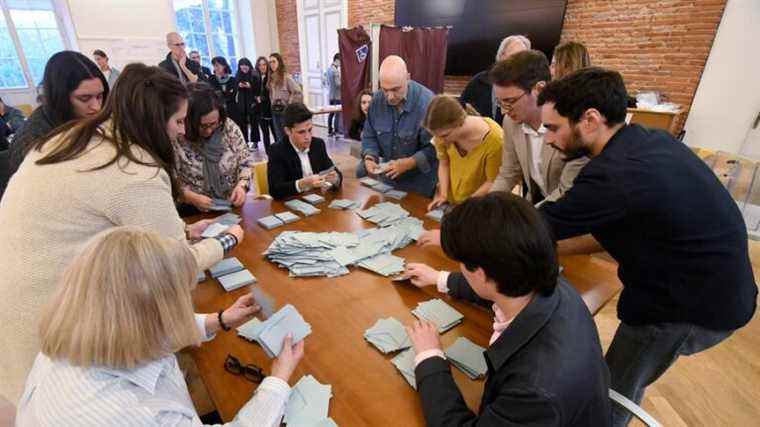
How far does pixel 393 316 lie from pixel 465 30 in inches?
250

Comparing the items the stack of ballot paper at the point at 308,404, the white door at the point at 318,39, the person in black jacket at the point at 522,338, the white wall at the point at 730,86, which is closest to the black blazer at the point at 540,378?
the person in black jacket at the point at 522,338

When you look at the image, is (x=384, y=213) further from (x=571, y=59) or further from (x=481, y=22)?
(x=481, y=22)

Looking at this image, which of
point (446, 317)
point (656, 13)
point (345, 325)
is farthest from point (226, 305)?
point (656, 13)

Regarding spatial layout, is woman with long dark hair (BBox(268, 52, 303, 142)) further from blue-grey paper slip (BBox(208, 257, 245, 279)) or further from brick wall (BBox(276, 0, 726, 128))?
blue-grey paper slip (BBox(208, 257, 245, 279))

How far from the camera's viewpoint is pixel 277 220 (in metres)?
1.90

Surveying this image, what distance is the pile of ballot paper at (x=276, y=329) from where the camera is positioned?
3.53ft

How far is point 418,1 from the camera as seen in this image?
6738 millimetres

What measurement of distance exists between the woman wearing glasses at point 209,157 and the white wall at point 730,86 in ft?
17.5

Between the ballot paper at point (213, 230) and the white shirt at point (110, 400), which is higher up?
the white shirt at point (110, 400)

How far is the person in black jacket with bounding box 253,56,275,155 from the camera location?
22.2ft

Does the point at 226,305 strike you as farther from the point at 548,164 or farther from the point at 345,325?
the point at 548,164

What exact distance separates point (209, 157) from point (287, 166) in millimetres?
482

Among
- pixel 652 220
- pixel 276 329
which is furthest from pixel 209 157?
pixel 652 220

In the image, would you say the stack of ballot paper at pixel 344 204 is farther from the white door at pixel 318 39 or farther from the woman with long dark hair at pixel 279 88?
the white door at pixel 318 39
